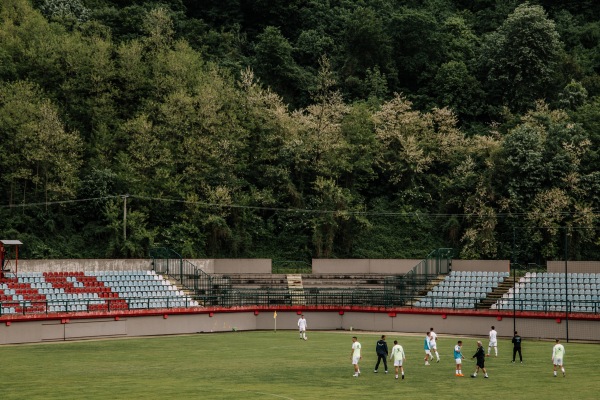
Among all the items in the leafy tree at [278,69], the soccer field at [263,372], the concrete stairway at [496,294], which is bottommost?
the soccer field at [263,372]

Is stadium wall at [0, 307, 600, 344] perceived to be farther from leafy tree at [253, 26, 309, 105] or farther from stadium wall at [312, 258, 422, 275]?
leafy tree at [253, 26, 309, 105]

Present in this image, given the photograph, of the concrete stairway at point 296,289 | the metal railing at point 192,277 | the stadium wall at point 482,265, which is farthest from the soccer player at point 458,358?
the stadium wall at point 482,265

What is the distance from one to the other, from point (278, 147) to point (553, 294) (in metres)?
31.9

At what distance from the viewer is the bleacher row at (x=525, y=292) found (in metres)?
55.3

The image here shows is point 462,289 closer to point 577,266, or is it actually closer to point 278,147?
point 577,266

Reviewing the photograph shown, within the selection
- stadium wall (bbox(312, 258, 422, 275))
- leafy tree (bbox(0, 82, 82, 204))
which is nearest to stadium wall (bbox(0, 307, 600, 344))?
stadium wall (bbox(312, 258, 422, 275))

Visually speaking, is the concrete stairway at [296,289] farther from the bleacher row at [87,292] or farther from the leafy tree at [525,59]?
the leafy tree at [525,59]

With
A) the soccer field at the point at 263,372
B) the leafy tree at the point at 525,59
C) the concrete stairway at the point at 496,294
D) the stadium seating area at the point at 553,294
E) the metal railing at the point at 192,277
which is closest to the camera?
the soccer field at the point at 263,372

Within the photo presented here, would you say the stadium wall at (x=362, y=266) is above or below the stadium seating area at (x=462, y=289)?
above

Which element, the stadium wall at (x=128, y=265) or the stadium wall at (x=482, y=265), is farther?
the stadium wall at (x=482, y=265)

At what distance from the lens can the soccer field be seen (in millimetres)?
31906

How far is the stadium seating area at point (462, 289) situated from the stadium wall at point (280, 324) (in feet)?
6.35

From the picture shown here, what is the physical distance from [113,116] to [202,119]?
8.27 meters

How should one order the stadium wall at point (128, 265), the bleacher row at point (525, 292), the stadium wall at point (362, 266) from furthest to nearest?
the stadium wall at point (362, 266), the stadium wall at point (128, 265), the bleacher row at point (525, 292)
